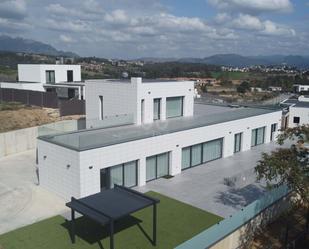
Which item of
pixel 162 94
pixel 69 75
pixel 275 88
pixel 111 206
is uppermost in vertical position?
pixel 69 75

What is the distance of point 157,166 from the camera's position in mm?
22000

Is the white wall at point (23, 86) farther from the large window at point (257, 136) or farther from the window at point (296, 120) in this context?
the window at point (296, 120)

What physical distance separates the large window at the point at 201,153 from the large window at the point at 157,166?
1678mm

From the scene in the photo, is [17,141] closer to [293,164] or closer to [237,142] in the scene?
[237,142]

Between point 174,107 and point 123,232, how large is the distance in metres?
14.6

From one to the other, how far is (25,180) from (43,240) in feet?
27.1

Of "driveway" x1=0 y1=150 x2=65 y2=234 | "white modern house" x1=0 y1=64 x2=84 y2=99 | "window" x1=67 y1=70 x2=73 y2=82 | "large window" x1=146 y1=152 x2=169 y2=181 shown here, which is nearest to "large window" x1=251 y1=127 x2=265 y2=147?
"large window" x1=146 y1=152 x2=169 y2=181

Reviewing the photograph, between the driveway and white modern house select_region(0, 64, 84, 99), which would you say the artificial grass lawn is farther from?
white modern house select_region(0, 64, 84, 99)

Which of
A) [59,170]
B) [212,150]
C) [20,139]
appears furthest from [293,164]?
[20,139]

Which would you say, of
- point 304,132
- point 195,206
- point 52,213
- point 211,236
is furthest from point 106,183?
point 304,132

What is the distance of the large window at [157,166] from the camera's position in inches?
845

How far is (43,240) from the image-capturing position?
47.2 feet

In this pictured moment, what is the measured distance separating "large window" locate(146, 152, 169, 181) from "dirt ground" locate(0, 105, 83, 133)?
15.6 m

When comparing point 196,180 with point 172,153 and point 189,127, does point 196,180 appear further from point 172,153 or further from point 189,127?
point 189,127
